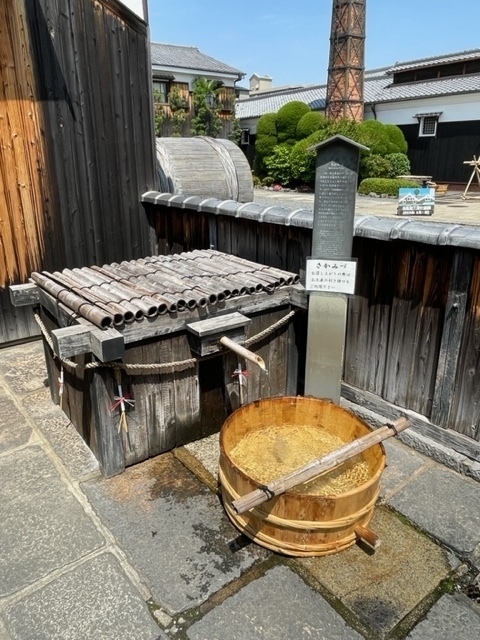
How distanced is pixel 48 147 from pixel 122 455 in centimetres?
439

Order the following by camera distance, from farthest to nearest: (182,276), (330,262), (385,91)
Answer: (385,91), (182,276), (330,262)

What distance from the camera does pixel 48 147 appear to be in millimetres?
6078

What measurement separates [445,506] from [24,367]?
16.2 ft

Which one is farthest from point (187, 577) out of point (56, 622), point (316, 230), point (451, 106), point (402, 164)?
point (451, 106)

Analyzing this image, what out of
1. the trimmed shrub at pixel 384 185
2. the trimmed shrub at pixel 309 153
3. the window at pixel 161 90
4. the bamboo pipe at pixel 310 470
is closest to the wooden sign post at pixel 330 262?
the bamboo pipe at pixel 310 470

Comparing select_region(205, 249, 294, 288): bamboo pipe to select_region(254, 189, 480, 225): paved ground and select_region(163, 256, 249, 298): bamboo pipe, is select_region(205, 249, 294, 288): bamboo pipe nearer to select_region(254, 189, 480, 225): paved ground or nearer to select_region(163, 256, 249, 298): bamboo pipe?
select_region(163, 256, 249, 298): bamboo pipe

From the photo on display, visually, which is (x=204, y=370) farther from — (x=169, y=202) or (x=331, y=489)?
(x=169, y=202)

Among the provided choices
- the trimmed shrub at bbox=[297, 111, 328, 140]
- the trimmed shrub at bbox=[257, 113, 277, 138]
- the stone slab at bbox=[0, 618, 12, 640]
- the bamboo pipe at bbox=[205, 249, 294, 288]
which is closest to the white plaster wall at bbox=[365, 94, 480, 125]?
the trimmed shrub at bbox=[297, 111, 328, 140]

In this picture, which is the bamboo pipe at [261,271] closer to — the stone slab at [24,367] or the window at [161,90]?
the stone slab at [24,367]

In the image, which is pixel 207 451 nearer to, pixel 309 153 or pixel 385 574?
pixel 385 574

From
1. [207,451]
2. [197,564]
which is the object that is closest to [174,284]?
[207,451]

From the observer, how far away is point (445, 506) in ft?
11.3

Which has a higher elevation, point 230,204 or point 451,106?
point 451,106

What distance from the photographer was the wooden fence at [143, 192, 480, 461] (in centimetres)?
363
